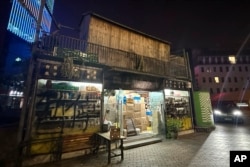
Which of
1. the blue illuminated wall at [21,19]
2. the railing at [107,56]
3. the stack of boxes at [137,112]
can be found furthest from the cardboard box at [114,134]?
the blue illuminated wall at [21,19]

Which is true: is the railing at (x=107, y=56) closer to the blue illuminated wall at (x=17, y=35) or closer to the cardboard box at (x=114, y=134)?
the cardboard box at (x=114, y=134)

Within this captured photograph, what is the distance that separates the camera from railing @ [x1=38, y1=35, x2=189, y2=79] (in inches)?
314

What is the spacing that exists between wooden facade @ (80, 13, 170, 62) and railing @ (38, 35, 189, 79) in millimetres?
780

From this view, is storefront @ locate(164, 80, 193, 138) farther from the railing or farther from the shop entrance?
the railing

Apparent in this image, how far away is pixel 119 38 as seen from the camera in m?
12.0

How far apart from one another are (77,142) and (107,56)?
587 cm

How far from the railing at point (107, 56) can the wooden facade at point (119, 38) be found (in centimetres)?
78

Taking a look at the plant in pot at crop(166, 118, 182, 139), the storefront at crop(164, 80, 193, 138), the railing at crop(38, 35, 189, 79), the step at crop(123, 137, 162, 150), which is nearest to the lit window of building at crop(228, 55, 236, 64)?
the railing at crop(38, 35, 189, 79)

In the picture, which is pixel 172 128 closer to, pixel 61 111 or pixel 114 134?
pixel 114 134

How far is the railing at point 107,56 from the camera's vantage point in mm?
7979

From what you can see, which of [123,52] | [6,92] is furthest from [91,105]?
[6,92]

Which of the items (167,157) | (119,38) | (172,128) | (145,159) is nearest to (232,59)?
(172,128)

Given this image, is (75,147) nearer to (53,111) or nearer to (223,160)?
(53,111)

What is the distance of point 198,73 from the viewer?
5016cm
